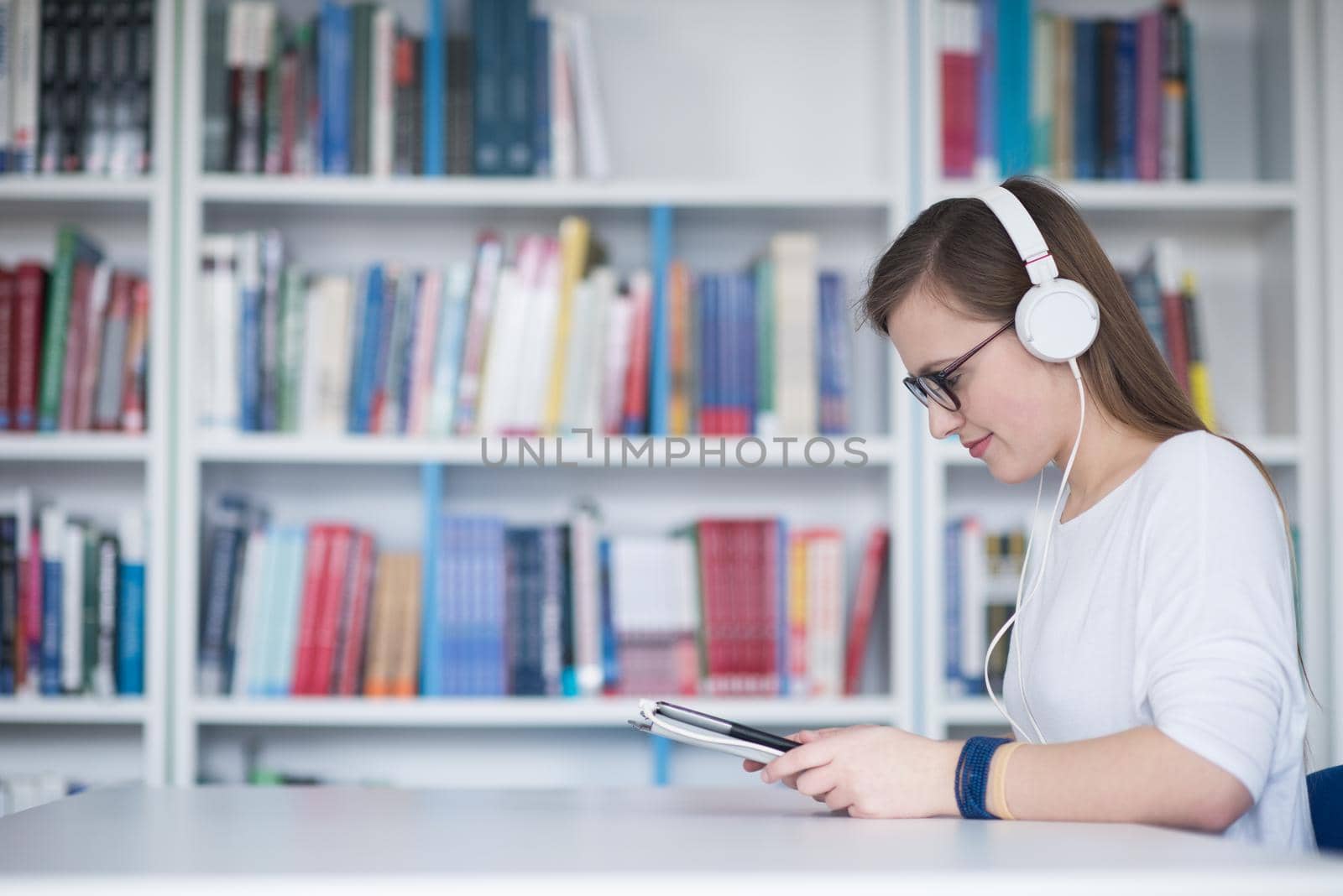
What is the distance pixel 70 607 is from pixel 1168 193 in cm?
210

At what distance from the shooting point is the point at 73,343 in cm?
210

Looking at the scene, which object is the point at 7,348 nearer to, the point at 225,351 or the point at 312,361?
the point at 225,351

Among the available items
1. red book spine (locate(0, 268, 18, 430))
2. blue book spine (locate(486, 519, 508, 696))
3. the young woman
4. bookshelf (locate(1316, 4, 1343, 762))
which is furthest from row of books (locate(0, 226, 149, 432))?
bookshelf (locate(1316, 4, 1343, 762))

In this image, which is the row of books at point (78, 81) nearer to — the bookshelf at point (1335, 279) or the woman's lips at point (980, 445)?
the woman's lips at point (980, 445)

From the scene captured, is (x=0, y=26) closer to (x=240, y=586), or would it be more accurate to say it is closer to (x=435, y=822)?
(x=240, y=586)

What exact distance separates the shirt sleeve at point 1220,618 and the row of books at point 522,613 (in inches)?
46.4

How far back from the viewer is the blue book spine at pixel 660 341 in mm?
2115

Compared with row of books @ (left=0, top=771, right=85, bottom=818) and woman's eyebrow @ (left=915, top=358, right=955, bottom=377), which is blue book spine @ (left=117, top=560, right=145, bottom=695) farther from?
woman's eyebrow @ (left=915, top=358, right=955, bottom=377)

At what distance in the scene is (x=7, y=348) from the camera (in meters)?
2.09

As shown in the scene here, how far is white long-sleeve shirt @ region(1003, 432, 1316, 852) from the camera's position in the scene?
85cm

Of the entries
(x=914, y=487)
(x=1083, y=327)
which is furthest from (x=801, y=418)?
(x=1083, y=327)

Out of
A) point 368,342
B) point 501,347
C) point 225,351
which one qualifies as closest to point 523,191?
point 501,347

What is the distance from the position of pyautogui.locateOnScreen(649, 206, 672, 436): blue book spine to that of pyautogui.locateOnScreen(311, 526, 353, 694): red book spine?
1.98 ft

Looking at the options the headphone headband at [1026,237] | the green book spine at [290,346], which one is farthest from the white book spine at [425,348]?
the headphone headband at [1026,237]
